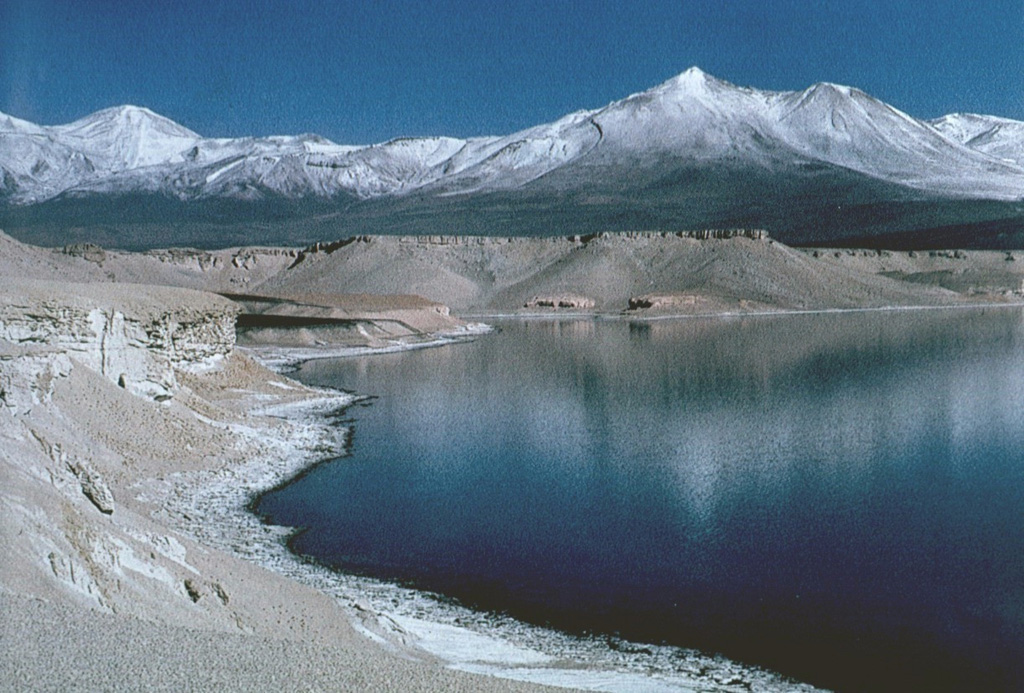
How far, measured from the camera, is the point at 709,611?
12680 mm

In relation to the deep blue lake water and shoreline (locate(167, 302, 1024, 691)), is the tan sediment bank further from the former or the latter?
the deep blue lake water

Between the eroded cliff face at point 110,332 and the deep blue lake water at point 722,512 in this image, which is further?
the eroded cliff face at point 110,332

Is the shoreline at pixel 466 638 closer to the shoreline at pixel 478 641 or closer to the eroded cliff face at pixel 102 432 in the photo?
the shoreline at pixel 478 641

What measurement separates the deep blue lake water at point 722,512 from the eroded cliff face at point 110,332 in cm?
398

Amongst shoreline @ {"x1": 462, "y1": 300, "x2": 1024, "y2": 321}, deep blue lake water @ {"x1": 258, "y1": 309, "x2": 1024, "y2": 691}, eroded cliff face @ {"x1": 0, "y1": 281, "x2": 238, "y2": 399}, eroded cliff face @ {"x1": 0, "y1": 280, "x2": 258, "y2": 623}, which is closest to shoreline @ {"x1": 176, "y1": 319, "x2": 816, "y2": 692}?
deep blue lake water @ {"x1": 258, "y1": 309, "x2": 1024, "y2": 691}

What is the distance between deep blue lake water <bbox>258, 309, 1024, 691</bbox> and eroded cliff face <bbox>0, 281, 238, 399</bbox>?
3.98 m

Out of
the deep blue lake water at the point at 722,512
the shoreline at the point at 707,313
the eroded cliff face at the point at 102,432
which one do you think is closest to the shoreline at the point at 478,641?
the deep blue lake water at the point at 722,512

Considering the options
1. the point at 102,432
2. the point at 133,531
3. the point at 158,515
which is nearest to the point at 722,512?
the point at 158,515

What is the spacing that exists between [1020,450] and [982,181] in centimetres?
16798

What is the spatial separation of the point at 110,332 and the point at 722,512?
1167 centimetres

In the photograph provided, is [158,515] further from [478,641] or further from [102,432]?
[478,641]

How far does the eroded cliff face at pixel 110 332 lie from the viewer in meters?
16.4

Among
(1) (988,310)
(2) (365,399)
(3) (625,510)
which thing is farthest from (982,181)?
(3) (625,510)

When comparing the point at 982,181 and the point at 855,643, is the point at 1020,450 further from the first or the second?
the point at 982,181
